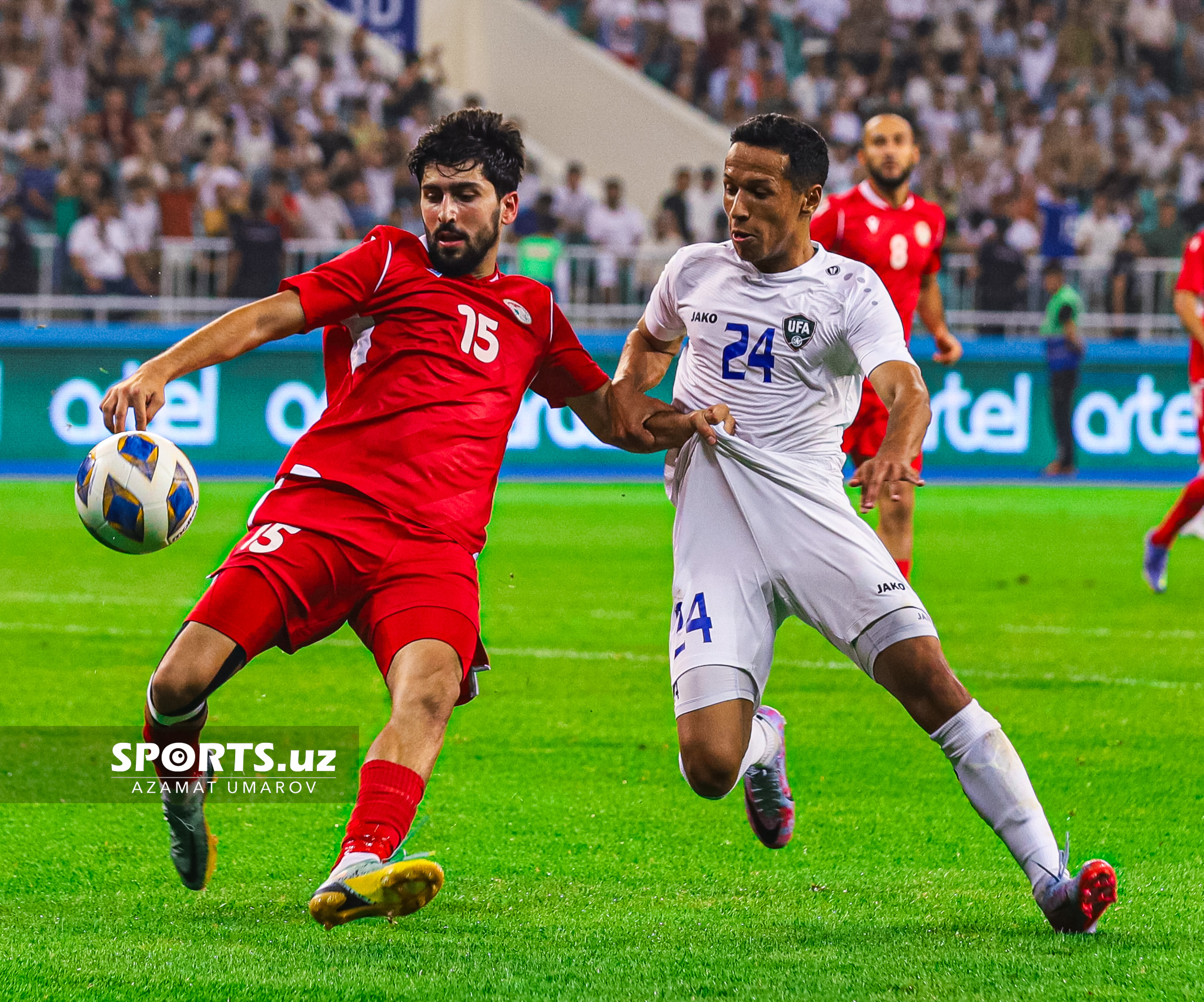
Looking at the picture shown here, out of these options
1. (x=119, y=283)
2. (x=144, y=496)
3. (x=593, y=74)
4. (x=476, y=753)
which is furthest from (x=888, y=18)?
(x=144, y=496)

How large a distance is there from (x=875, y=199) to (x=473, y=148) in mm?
4170

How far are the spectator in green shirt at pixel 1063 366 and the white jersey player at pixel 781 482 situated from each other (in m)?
13.7

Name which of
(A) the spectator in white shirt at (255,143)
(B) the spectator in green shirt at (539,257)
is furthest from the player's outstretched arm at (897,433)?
(A) the spectator in white shirt at (255,143)

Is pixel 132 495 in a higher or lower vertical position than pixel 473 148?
lower

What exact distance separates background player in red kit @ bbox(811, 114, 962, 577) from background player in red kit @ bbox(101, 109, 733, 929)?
11.2 feet

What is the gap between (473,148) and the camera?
15.7 feet

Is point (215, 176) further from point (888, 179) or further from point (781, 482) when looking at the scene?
point (781, 482)

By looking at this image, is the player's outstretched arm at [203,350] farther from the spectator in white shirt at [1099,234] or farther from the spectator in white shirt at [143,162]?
the spectator in white shirt at [1099,234]

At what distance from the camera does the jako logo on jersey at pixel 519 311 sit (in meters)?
4.95

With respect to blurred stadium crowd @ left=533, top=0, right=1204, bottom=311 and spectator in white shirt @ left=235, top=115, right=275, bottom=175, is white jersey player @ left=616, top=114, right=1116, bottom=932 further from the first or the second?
blurred stadium crowd @ left=533, top=0, right=1204, bottom=311

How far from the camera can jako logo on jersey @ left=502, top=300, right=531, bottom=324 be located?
4953 millimetres

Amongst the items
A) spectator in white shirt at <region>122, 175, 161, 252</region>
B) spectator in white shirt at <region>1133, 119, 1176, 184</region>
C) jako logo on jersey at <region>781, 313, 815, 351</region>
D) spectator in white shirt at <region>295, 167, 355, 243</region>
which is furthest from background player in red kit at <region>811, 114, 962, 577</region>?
spectator in white shirt at <region>1133, 119, 1176, 184</region>

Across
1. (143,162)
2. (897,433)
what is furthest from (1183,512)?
(143,162)

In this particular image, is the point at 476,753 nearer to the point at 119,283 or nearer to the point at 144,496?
the point at 144,496
